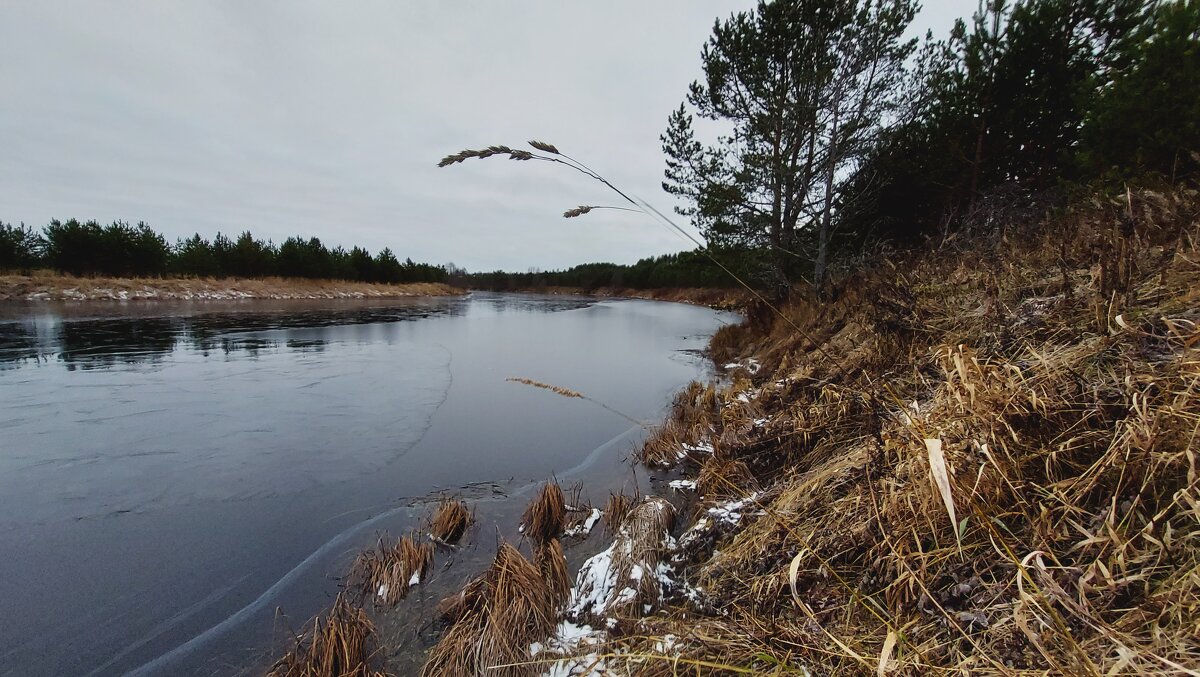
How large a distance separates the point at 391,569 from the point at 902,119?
12656 mm

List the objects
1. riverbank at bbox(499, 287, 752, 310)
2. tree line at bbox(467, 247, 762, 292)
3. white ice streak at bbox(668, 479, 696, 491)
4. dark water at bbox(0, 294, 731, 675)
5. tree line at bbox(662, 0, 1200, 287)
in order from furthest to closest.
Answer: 1. riverbank at bbox(499, 287, 752, 310)
2. tree line at bbox(467, 247, 762, 292)
3. tree line at bbox(662, 0, 1200, 287)
4. white ice streak at bbox(668, 479, 696, 491)
5. dark water at bbox(0, 294, 731, 675)

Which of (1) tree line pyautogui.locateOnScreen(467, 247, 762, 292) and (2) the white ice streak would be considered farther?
(1) tree line pyautogui.locateOnScreen(467, 247, 762, 292)

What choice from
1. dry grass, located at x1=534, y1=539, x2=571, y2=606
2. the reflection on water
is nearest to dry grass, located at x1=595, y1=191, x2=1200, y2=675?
dry grass, located at x1=534, y1=539, x2=571, y2=606

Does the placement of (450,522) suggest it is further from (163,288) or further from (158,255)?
(158,255)

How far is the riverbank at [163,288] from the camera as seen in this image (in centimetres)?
2216

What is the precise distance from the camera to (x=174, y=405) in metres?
6.01

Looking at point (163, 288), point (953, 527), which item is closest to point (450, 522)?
point (953, 527)

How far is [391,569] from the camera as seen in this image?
2.69 metres

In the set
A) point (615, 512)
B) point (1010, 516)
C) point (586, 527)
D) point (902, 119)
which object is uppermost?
point (902, 119)

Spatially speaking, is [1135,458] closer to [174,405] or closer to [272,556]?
[272,556]

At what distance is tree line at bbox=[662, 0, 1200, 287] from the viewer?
6.79m

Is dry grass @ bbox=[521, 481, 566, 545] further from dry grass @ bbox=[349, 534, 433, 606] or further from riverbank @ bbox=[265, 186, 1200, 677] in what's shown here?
dry grass @ bbox=[349, 534, 433, 606]

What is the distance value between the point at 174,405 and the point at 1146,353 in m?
9.16

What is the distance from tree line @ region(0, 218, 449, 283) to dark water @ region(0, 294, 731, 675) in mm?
24993
